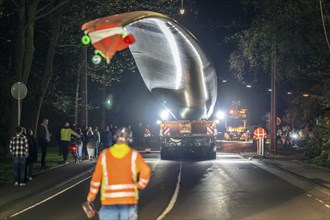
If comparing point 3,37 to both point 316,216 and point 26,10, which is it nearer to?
point 26,10

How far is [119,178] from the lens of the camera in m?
6.91

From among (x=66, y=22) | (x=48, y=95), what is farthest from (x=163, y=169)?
(x=48, y=95)

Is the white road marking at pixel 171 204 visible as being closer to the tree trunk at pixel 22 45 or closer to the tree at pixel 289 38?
the tree at pixel 289 38

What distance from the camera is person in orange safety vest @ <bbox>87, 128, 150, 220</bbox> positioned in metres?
6.89

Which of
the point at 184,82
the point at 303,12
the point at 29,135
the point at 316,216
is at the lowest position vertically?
the point at 316,216

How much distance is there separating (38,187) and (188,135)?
45.9ft

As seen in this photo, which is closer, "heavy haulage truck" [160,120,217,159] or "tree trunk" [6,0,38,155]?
"tree trunk" [6,0,38,155]

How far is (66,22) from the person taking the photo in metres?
29.7

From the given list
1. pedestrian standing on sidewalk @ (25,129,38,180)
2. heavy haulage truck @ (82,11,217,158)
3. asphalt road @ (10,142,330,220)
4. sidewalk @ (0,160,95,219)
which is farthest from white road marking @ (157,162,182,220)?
heavy haulage truck @ (82,11,217,158)

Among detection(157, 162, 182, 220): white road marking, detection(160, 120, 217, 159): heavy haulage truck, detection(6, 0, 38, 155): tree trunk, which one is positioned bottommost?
detection(157, 162, 182, 220): white road marking

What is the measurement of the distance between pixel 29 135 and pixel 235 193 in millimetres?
6678

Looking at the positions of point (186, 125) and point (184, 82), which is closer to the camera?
point (184, 82)

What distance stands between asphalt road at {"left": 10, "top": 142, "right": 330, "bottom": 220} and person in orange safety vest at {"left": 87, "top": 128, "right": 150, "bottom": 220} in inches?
191

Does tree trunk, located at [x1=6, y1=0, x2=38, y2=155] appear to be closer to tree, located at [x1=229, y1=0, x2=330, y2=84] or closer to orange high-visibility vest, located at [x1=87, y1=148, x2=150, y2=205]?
tree, located at [x1=229, y1=0, x2=330, y2=84]
